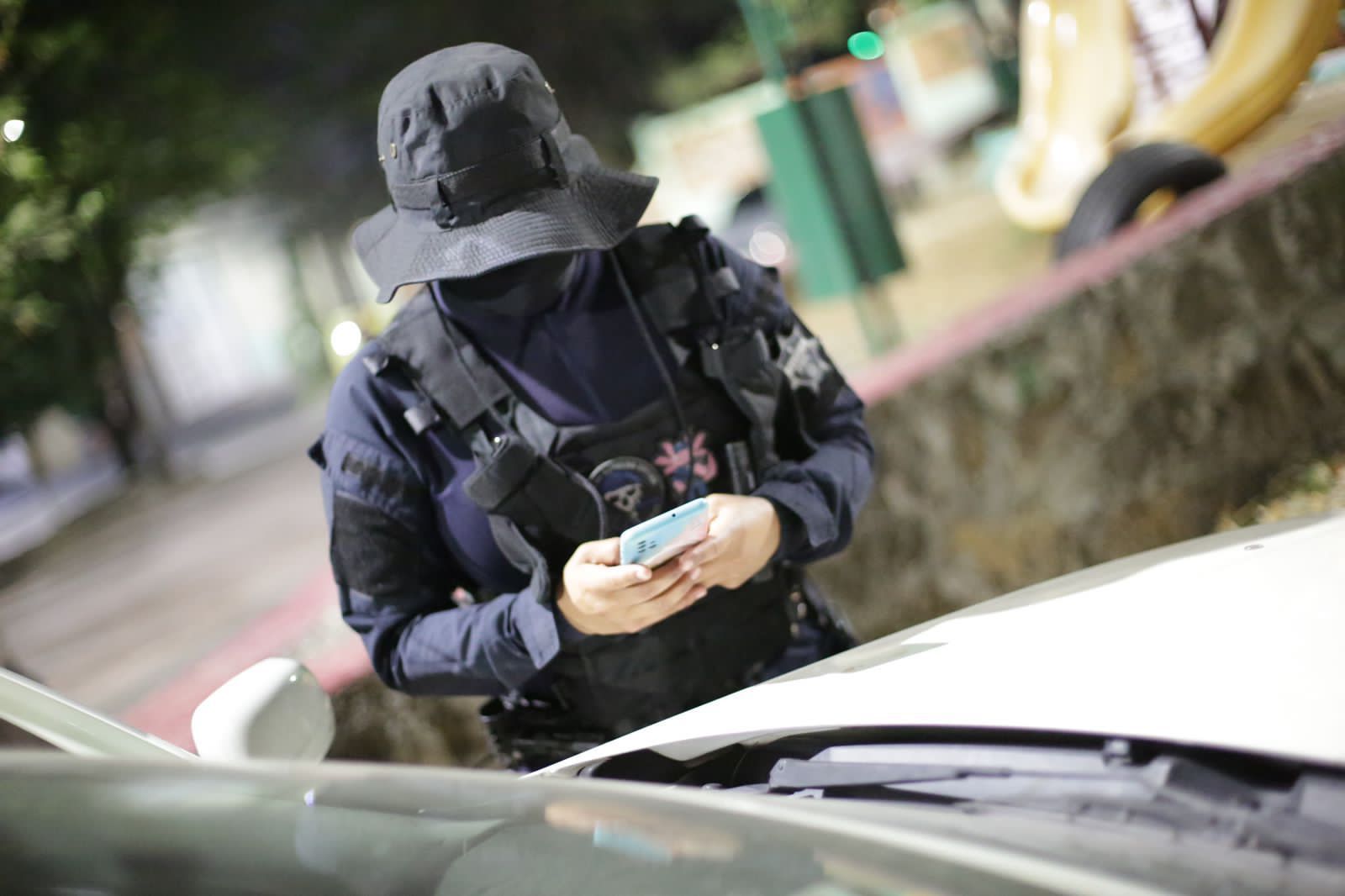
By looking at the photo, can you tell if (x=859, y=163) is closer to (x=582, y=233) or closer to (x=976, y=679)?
(x=582, y=233)

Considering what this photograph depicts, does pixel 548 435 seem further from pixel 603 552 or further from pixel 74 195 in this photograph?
pixel 74 195

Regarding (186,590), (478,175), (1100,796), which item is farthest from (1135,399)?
(186,590)

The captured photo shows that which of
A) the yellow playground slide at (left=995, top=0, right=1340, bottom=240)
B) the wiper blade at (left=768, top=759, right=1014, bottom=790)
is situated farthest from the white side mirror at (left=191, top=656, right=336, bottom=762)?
the yellow playground slide at (left=995, top=0, right=1340, bottom=240)

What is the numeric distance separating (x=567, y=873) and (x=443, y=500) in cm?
70

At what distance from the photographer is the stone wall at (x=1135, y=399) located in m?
3.31

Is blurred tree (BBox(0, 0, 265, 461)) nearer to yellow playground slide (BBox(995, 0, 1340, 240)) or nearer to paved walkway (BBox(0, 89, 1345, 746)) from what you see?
paved walkway (BBox(0, 89, 1345, 746))

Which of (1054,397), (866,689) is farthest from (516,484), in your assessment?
(1054,397)

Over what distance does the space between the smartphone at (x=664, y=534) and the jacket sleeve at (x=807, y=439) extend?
242mm

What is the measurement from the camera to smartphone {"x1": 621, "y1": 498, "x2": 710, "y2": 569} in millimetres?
1367

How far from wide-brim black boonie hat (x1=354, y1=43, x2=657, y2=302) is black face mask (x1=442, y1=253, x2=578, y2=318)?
3.1 inches

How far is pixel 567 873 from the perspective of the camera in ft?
3.25

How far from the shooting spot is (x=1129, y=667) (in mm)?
1121

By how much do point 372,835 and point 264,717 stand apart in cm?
44

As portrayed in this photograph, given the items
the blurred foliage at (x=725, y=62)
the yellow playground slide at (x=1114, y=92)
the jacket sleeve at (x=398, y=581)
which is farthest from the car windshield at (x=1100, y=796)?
the blurred foliage at (x=725, y=62)
